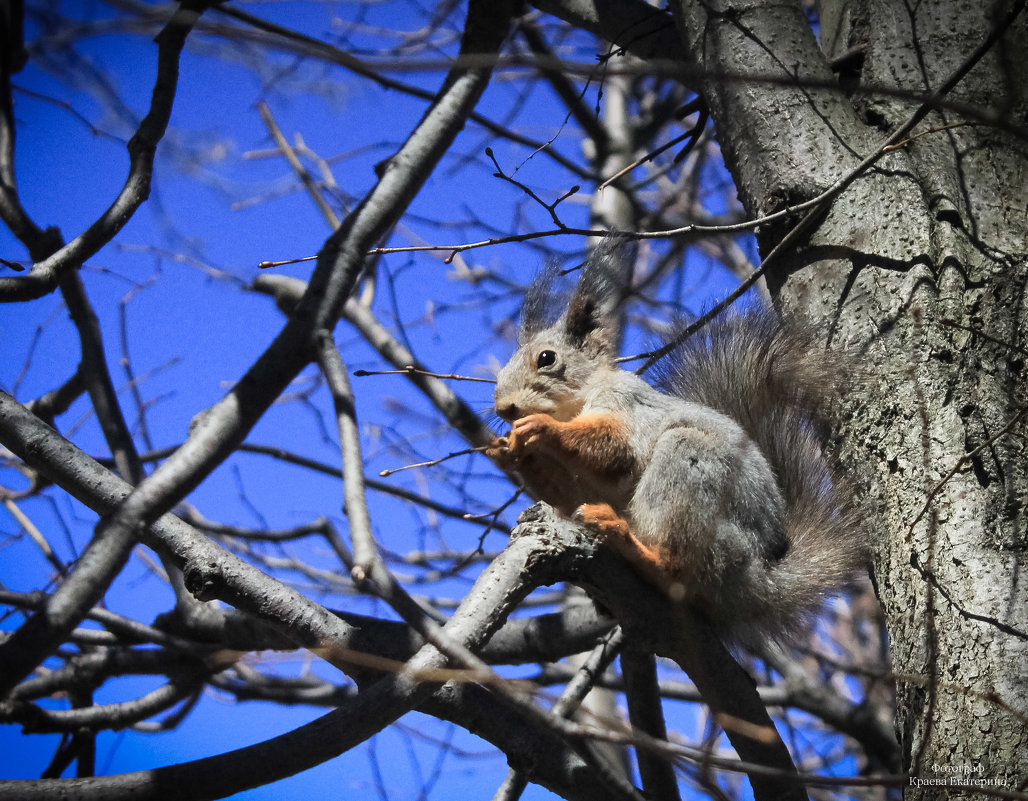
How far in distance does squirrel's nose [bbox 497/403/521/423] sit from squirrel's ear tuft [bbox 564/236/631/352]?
0.34 metres

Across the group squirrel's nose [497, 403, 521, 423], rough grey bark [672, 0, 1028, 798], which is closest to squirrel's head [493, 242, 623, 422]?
squirrel's nose [497, 403, 521, 423]

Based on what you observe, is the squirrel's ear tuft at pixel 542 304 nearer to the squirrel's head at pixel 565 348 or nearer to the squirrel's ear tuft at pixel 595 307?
the squirrel's head at pixel 565 348

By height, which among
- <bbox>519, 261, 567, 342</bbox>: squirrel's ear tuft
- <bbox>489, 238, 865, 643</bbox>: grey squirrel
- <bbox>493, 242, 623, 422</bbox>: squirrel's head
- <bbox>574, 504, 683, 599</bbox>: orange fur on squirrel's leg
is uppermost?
<bbox>519, 261, 567, 342</bbox>: squirrel's ear tuft

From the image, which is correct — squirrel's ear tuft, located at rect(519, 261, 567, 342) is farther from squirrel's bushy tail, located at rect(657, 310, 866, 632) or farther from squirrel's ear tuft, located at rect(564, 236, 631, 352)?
squirrel's bushy tail, located at rect(657, 310, 866, 632)

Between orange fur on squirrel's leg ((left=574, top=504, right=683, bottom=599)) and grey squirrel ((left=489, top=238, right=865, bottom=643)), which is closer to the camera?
orange fur on squirrel's leg ((left=574, top=504, right=683, bottom=599))

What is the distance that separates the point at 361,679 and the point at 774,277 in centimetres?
137

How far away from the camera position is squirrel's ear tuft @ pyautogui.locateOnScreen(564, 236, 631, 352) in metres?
2.47

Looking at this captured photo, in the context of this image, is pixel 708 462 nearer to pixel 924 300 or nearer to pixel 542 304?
pixel 924 300

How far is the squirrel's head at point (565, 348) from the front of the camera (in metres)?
2.32

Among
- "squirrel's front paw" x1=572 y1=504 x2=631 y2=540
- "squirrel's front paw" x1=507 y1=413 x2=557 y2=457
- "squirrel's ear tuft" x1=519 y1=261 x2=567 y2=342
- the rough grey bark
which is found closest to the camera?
the rough grey bark

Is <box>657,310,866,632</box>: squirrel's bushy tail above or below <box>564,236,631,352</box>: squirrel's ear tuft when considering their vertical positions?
below

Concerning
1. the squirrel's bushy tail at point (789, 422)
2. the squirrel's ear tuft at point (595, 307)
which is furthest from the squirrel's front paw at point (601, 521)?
the squirrel's ear tuft at point (595, 307)

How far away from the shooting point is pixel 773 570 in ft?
6.61

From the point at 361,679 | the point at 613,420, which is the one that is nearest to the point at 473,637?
the point at 361,679
